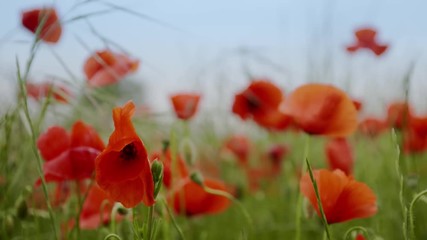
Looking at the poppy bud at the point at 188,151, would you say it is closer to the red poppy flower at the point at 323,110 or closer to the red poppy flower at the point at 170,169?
the red poppy flower at the point at 170,169

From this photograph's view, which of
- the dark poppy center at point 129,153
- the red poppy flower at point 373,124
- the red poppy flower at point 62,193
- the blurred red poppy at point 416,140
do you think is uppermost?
the dark poppy center at point 129,153

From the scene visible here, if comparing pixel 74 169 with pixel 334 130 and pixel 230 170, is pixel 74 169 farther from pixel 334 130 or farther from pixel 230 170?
pixel 230 170

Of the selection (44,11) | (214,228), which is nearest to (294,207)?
(214,228)

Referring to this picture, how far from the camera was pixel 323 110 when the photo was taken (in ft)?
3.22

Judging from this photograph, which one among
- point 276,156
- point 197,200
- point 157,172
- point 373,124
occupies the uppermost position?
point 157,172

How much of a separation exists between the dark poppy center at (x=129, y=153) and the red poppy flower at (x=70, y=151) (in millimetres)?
187

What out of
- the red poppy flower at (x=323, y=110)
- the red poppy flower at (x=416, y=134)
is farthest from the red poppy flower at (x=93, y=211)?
the red poppy flower at (x=416, y=134)

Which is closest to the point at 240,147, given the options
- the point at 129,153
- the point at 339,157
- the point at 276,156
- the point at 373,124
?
the point at 276,156

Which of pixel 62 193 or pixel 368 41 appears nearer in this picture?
pixel 62 193

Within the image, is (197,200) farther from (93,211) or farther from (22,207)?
(22,207)

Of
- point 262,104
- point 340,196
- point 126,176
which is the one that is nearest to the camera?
point 126,176

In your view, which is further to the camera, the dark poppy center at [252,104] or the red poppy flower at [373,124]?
the red poppy flower at [373,124]

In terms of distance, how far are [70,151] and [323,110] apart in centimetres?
37

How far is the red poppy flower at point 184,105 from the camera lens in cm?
115
